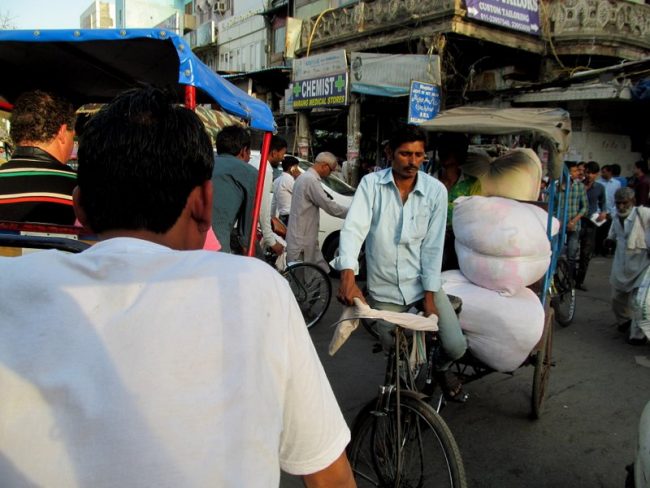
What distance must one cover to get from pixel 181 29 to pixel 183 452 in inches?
1252

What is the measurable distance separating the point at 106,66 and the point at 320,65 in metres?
11.6

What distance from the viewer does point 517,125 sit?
3.53 meters

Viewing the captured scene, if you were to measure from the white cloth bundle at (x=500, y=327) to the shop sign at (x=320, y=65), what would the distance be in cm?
1108

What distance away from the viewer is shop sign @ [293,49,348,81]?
13.4 metres

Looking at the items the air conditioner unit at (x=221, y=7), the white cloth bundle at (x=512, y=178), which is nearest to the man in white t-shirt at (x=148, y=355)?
the white cloth bundle at (x=512, y=178)

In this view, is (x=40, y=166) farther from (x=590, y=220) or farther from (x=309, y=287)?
(x=590, y=220)

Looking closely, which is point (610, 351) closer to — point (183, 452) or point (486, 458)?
point (486, 458)

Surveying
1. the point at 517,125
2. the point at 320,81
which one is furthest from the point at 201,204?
the point at 320,81

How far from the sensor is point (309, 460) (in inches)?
35.5

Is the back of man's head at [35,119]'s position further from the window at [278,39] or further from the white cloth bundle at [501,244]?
the window at [278,39]

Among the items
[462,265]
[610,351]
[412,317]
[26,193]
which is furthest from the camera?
[610,351]

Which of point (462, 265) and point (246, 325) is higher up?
point (246, 325)

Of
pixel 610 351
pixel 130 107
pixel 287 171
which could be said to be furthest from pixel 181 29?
pixel 130 107

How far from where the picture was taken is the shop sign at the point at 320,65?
1338 cm
